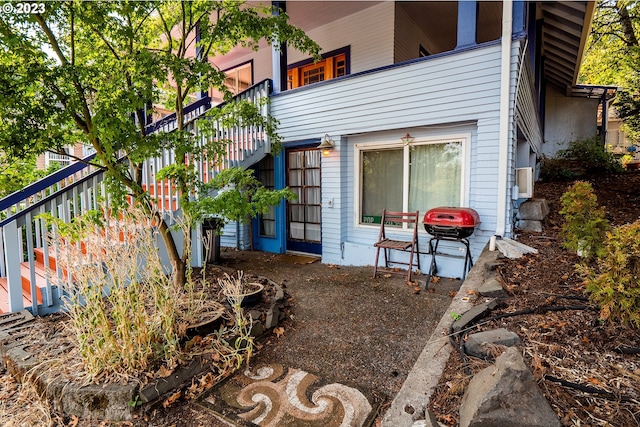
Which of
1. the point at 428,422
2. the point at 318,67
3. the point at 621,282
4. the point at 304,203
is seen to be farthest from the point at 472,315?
the point at 318,67

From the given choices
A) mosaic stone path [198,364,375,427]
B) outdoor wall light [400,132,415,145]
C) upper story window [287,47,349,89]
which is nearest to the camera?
mosaic stone path [198,364,375,427]

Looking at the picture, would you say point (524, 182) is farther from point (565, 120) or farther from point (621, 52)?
point (621, 52)

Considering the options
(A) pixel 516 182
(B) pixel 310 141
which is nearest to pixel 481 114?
(A) pixel 516 182

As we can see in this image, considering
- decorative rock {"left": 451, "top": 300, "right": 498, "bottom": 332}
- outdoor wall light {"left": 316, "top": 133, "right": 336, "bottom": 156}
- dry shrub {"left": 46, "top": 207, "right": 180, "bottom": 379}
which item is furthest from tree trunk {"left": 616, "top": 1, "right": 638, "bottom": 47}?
dry shrub {"left": 46, "top": 207, "right": 180, "bottom": 379}

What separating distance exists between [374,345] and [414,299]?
4.23ft

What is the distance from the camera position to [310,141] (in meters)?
6.03

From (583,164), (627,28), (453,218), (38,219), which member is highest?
(627,28)

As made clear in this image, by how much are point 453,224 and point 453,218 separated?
8cm

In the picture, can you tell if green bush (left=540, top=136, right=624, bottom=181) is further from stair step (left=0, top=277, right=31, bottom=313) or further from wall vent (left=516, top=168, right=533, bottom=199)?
stair step (left=0, top=277, right=31, bottom=313)

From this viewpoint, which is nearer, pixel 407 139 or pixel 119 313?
pixel 119 313

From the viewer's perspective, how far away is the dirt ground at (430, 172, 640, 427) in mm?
1306

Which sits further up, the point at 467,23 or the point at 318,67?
the point at 318,67

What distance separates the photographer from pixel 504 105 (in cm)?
394

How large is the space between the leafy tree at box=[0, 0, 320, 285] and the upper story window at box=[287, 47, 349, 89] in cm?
398
